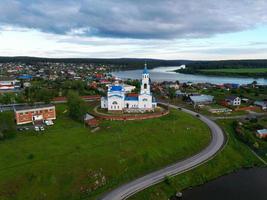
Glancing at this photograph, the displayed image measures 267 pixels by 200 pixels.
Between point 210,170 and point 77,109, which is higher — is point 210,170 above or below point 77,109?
below

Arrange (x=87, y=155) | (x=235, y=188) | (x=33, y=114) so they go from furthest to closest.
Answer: (x=33, y=114) < (x=87, y=155) < (x=235, y=188)

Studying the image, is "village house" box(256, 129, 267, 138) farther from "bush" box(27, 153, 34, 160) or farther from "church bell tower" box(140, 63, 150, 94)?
"bush" box(27, 153, 34, 160)

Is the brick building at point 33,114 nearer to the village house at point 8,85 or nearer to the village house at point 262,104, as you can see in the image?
the village house at point 262,104

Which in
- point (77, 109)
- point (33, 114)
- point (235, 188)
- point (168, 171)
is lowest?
point (235, 188)

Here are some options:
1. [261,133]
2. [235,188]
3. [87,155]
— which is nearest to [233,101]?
[261,133]

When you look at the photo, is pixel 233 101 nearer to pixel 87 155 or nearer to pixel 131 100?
pixel 131 100

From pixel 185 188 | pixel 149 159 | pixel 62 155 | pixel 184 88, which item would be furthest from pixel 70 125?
pixel 184 88

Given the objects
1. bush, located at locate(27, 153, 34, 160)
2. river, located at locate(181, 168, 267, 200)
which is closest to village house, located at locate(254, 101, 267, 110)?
river, located at locate(181, 168, 267, 200)
